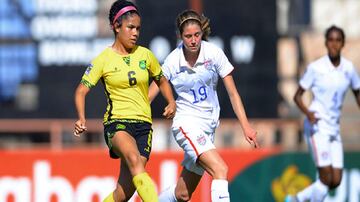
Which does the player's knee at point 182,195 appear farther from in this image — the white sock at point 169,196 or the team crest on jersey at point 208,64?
the team crest on jersey at point 208,64

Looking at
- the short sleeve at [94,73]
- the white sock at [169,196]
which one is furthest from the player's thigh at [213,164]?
the short sleeve at [94,73]

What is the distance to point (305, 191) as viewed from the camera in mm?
14031

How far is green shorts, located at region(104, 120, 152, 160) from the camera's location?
11117 millimetres

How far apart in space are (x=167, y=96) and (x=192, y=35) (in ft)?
1.91

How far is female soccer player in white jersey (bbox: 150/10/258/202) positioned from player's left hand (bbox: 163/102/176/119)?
44 cm

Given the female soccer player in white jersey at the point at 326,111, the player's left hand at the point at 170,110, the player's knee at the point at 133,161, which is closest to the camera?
the player's knee at the point at 133,161

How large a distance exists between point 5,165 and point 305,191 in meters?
3.81

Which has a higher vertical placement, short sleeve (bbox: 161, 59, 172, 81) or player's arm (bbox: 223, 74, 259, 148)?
short sleeve (bbox: 161, 59, 172, 81)

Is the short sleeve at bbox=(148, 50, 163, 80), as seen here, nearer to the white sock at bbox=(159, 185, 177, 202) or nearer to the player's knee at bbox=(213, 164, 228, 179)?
the player's knee at bbox=(213, 164, 228, 179)

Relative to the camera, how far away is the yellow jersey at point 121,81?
11125 mm

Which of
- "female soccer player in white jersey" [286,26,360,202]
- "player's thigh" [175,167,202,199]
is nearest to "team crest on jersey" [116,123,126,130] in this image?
"player's thigh" [175,167,202,199]

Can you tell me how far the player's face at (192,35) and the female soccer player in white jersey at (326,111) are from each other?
9.32 ft

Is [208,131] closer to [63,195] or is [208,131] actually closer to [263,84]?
[63,195]

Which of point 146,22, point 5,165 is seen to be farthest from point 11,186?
point 146,22
